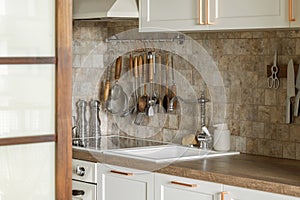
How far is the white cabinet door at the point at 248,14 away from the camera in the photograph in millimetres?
3261

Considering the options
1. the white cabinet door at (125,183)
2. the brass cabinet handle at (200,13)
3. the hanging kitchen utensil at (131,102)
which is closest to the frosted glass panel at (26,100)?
the white cabinet door at (125,183)

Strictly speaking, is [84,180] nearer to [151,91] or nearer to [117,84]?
[151,91]

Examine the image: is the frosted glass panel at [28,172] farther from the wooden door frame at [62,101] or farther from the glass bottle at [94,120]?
the glass bottle at [94,120]

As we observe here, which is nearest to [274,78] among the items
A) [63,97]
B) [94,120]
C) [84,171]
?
[84,171]

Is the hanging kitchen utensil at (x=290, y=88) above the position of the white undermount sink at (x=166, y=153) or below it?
above

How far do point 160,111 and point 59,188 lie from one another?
2149 millimetres

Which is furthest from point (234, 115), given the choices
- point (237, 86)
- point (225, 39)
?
point (225, 39)

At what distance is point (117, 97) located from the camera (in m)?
4.64

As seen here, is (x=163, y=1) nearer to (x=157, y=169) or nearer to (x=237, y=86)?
(x=237, y=86)

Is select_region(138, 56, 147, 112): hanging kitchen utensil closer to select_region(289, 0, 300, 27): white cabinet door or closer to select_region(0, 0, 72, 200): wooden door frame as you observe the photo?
select_region(289, 0, 300, 27): white cabinet door

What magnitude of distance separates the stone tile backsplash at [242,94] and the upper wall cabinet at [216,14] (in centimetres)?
32

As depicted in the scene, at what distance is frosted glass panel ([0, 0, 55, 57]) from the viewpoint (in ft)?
7.18

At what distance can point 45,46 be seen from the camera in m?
2.26

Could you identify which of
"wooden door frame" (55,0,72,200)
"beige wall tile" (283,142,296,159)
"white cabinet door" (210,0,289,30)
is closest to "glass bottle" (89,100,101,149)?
"white cabinet door" (210,0,289,30)
